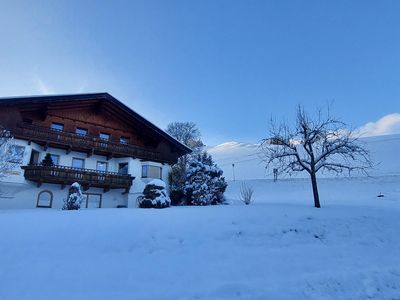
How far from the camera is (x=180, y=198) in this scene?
26812 millimetres

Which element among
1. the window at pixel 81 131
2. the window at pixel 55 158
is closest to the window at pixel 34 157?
the window at pixel 55 158

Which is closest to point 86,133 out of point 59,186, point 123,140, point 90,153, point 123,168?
point 90,153

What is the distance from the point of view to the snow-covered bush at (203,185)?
78.3 ft

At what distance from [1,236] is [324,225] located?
44.2 ft

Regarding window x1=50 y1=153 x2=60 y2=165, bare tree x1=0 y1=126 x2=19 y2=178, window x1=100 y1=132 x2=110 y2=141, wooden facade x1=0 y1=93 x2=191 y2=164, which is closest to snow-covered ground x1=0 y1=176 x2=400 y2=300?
bare tree x1=0 y1=126 x2=19 y2=178

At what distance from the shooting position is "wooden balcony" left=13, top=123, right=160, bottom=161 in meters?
22.5

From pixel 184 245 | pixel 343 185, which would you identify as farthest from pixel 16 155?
pixel 343 185

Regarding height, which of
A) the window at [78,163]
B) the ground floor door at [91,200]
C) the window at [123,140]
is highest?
the window at [123,140]

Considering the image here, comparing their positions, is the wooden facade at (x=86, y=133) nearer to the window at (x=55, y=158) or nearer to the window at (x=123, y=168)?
the window at (x=55, y=158)

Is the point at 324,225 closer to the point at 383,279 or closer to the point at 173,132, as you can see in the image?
the point at 383,279

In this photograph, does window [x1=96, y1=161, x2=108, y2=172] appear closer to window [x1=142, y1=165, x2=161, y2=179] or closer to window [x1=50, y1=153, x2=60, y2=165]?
window [x1=50, y1=153, x2=60, y2=165]

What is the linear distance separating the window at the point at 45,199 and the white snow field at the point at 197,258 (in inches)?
463

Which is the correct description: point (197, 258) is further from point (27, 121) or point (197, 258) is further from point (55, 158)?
point (27, 121)

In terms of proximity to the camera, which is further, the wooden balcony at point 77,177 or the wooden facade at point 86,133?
the wooden facade at point 86,133
